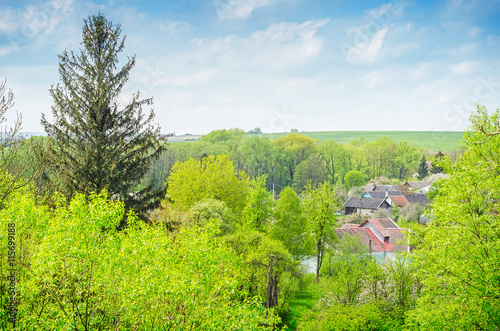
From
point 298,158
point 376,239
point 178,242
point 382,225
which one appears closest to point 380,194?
point 298,158

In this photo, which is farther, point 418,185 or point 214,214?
point 418,185

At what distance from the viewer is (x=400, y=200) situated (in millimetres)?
65688

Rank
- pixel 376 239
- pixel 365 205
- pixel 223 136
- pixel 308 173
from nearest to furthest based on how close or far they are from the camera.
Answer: pixel 376 239 < pixel 365 205 < pixel 308 173 < pixel 223 136

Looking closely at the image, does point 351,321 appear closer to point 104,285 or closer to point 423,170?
point 104,285

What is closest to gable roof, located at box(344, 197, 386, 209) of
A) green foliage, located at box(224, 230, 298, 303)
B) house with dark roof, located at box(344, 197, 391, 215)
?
house with dark roof, located at box(344, 197, 391, 215)

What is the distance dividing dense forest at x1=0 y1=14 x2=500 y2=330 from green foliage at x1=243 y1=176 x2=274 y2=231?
91 mm

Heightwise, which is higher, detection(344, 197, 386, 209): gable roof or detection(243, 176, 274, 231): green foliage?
detection(243, 176, 274, 231): green foliage

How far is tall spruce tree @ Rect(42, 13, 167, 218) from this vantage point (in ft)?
52.7

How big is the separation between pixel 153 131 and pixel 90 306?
11390mm

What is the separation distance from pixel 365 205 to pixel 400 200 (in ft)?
21.8

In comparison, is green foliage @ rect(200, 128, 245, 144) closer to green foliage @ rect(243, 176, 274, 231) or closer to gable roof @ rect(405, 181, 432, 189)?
gable roof @ rect(405, 181, 432, 189)

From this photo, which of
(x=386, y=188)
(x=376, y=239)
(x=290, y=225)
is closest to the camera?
(x=290, y=225)

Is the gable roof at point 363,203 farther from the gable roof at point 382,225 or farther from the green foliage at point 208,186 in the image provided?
the green foliage at point 208,186

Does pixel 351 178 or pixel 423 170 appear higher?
pixel 423 170
